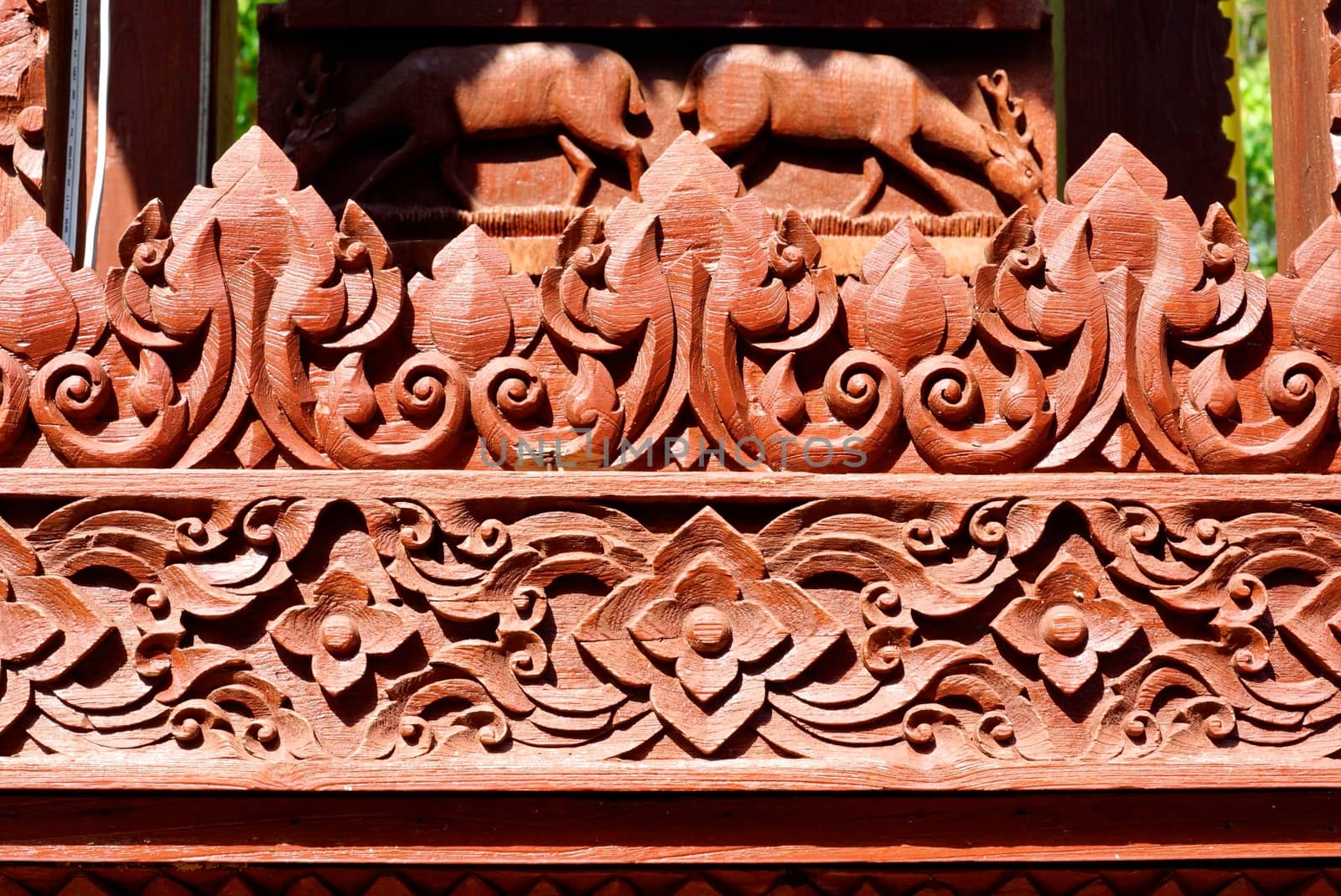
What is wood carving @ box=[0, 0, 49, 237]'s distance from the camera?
2434mm

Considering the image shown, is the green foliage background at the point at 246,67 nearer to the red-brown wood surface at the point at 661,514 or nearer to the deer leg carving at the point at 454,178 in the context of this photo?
the deer leg carving at the point at 454,178

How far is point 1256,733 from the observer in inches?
82.7

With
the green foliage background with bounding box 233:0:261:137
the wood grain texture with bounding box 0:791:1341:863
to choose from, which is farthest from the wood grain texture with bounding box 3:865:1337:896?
the green foliage background with bounding box 233:0:261:137

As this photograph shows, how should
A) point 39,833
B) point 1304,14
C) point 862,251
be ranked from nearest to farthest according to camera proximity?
point 39,833, point 1304,14, point 862,251

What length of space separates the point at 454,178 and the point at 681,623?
4.19 feet

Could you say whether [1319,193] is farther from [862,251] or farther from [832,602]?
[832,602]

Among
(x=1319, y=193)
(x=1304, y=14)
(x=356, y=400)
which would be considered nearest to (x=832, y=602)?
(x=356, y=400)

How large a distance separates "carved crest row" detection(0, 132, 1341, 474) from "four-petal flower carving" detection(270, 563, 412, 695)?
0.18 meters

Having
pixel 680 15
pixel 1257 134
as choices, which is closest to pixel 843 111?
pixel 680 15

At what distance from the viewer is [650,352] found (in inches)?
84.4

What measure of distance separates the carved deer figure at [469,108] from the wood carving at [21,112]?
21.8 inches

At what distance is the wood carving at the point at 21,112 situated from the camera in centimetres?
243

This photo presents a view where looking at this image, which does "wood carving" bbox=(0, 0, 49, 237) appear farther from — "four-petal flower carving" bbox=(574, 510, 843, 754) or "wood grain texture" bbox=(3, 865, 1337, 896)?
"four-petal flower carving" bbox=(574, 510, 843, 754)

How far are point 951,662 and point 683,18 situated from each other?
5.09ft
